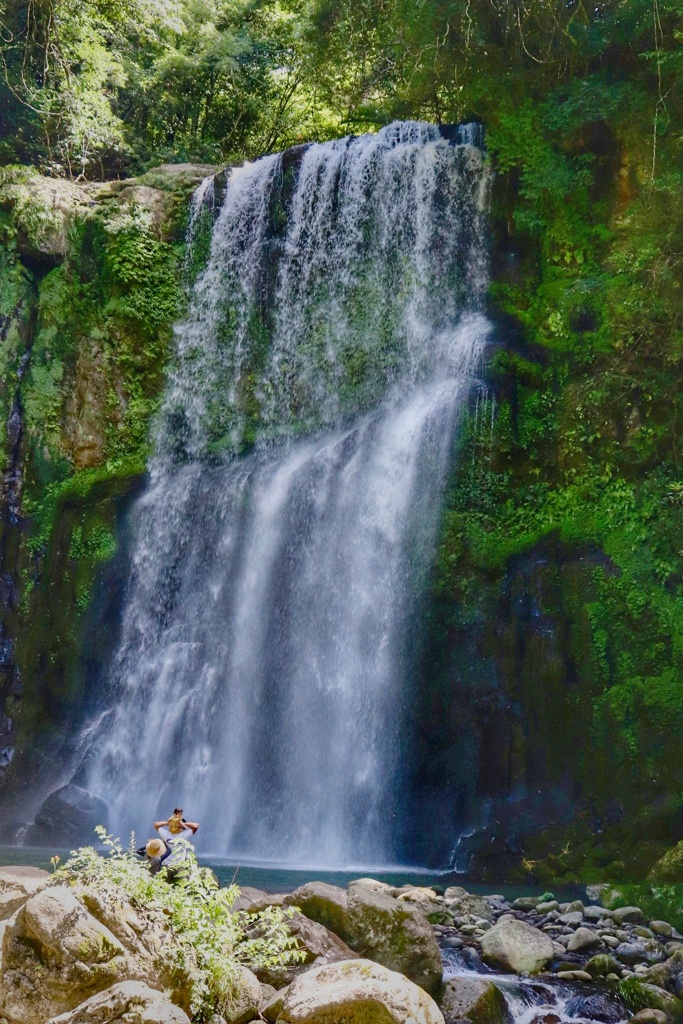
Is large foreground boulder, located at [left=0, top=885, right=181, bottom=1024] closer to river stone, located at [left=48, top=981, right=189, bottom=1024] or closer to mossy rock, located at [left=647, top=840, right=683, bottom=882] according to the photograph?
river stone, located at [left=48, top=981, right=189, bottom=1024]

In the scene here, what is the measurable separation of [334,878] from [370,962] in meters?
5.36

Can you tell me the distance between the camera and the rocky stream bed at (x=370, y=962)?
378 centimetres

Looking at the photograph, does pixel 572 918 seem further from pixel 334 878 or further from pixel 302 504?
pixel 302 504

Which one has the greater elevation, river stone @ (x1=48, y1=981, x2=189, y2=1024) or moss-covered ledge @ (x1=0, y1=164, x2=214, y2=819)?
moss-covered ledge @ (x1=0, y1=164, x2=214, y2=819)

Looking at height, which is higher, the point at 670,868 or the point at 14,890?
the point at 14,890

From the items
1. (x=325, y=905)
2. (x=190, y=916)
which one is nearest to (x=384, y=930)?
(x=325, y=905)

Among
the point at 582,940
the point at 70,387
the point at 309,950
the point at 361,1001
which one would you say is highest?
the point at 70,387

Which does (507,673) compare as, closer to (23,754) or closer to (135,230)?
(23,754)

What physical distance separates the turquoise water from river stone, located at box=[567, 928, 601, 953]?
195 centimetres

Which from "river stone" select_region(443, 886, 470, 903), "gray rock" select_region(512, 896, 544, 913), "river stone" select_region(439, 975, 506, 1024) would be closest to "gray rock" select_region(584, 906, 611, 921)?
"gray rock" select_region(512, 896, 544, 913)

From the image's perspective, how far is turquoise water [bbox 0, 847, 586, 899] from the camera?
8.80 metres

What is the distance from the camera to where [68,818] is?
11867 millimetres

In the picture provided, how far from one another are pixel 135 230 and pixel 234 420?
412 cm

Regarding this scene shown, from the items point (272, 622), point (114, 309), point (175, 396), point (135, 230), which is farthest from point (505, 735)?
point (135, 230)
